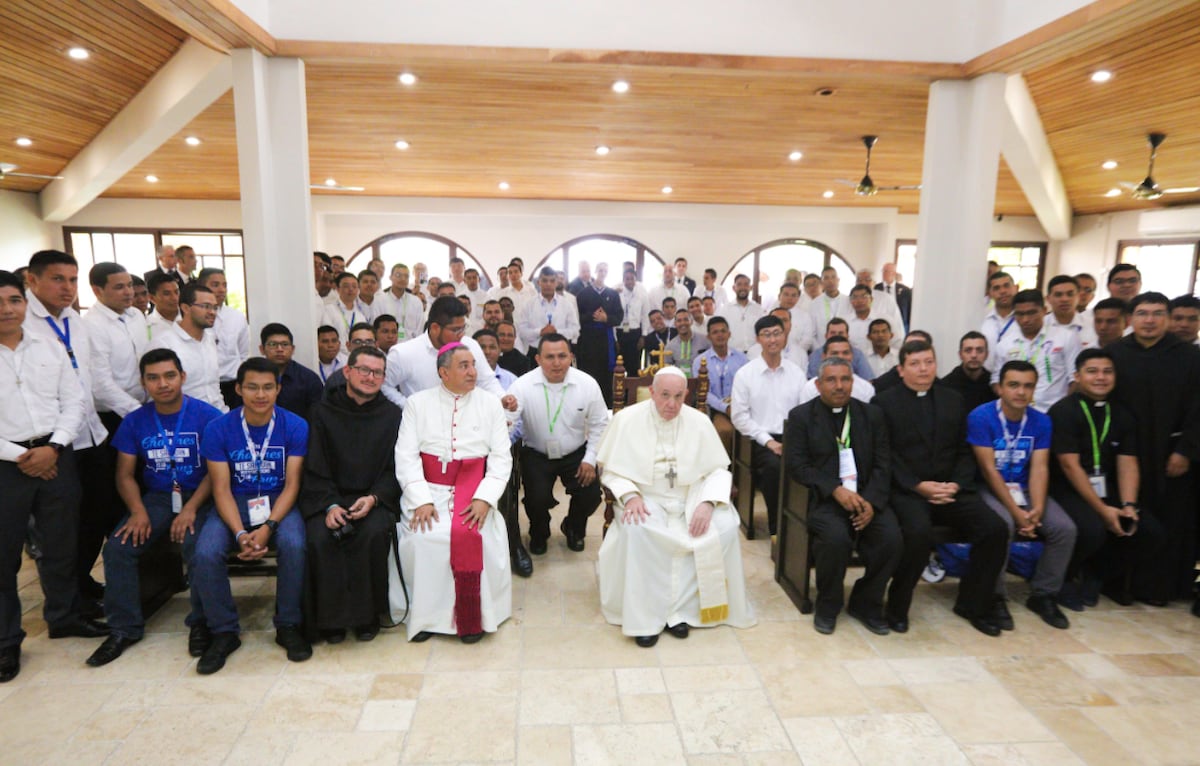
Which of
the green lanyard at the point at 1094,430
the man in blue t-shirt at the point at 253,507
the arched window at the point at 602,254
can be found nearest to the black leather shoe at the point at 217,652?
the man in blue t-shirt at the point at 253,507

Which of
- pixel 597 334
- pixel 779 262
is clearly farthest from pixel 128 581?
pixel 779 262

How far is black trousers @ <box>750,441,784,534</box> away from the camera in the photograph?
445cm

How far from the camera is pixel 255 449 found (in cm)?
340

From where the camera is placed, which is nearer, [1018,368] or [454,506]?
[454,506]

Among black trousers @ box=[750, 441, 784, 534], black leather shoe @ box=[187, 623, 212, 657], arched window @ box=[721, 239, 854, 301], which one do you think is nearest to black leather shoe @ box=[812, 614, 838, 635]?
black trousers @ box=[750, 441, 784, 534]

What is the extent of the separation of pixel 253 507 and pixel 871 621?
334 centimetres

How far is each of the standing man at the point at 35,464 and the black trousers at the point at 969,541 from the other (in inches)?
169

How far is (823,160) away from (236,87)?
7511 mm

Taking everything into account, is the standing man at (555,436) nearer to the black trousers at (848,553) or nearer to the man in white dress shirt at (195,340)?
the black trousers at (848,553)

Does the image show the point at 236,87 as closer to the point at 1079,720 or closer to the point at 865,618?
the point at 865,618

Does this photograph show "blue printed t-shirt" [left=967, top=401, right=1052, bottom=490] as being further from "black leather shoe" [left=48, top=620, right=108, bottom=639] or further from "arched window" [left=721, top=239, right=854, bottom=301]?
"arched window" [left=721, top=239, right=854, bottom=301]

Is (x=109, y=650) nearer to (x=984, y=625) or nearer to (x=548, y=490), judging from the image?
(x=548, y=490)

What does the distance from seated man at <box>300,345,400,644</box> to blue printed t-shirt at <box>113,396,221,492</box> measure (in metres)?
0.57

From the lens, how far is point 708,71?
5102 mm
